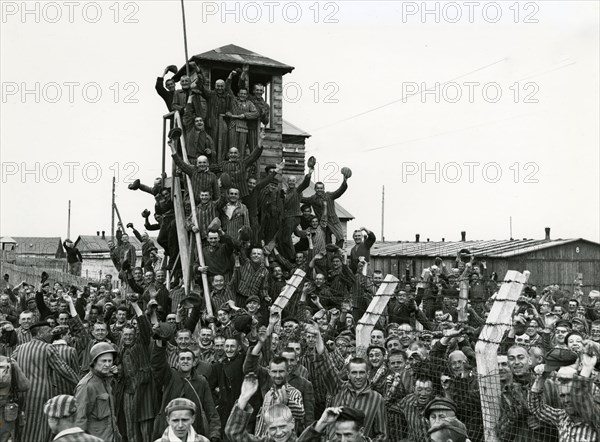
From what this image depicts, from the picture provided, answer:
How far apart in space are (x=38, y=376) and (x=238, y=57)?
12212 millimetres

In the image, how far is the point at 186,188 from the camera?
15.0 metres

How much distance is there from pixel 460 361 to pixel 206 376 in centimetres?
271

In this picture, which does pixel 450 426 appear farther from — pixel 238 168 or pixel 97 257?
pixel 97 257

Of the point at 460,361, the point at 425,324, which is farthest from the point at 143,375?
the point at 425,324

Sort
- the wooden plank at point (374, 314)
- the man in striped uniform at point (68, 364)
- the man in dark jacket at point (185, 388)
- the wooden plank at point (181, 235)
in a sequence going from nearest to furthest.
Result: the man in dark jacket at point (185, 388), the man in striped uniform at point (68, 364), the wooden plank at point (374, 314), the wooden plank at point (181, 235)

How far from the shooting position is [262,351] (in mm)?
8734

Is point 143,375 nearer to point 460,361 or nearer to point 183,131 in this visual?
point 460,361

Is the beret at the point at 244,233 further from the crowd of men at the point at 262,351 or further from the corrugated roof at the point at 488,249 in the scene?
the corrugated roof at the point at 488,249

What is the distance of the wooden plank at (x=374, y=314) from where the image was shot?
866 cm

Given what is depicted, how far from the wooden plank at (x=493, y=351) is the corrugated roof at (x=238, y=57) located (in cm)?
1275

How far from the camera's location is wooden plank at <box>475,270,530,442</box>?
21.3 ft

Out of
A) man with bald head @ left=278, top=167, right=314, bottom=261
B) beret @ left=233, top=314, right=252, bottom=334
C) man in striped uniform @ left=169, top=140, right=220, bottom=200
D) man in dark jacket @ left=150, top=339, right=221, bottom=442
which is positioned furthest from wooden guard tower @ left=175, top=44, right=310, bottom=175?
man in dark jacket @ left=150, top=339, right=221, bottom=442

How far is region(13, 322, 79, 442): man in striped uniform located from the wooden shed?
19.9 metres

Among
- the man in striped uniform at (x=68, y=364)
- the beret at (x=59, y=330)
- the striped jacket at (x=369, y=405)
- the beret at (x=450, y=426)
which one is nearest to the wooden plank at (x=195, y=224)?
the beret at (x=59, y=330)
